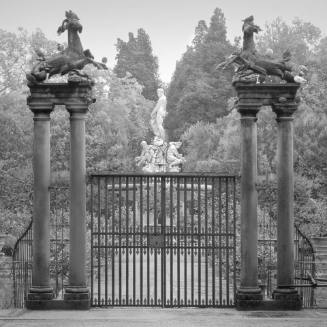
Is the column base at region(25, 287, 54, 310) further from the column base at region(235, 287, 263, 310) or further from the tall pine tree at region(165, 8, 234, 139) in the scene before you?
the tall pine tree at region(165, 8, 234, 139)

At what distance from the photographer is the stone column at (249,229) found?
53.1 ft

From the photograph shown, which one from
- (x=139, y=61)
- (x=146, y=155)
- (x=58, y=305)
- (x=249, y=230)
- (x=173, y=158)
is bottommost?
(x=58, y=305)

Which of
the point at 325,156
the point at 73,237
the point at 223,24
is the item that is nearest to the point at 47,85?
the point at 73,237

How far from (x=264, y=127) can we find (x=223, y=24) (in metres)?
37.6

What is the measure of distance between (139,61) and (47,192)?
2703 inches

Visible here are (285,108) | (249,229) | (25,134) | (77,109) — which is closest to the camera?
(249,229)

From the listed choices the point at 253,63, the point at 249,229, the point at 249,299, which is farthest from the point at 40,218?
the point at 253,63

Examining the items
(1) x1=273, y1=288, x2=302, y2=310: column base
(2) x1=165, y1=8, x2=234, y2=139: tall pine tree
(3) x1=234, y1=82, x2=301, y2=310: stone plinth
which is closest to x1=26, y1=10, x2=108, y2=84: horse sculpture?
(3) x1=234, y1=82, x2=301, y2=310: stone plinth

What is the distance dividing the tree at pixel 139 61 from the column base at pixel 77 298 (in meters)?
67.5

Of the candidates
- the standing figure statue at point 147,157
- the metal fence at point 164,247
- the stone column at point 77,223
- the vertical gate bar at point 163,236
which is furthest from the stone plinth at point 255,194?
the standing figure statue at point 147,157

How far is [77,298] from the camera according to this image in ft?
52.9

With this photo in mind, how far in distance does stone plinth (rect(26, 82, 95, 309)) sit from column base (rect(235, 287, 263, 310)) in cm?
309

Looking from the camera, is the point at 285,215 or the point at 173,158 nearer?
the point at 285,215

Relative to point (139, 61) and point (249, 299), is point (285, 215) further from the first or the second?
point (139, 61)
